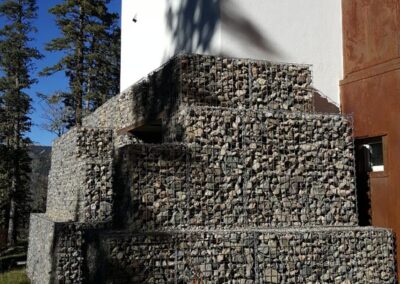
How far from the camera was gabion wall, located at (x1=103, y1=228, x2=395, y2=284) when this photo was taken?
6812 millimetres

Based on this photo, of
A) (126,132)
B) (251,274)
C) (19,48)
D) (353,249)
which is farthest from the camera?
(19,48)

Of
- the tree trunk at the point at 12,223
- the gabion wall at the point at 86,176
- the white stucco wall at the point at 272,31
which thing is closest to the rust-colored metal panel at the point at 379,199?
the white stucco wall at the point at 272,31

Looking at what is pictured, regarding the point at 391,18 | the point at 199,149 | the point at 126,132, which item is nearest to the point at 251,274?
the point at 199,149

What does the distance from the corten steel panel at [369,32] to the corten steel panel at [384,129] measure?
47 cm

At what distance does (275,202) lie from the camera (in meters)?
8.18

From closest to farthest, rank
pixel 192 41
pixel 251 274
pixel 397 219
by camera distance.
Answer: pixel 251 274
pixel 397 219
pixel 192 41

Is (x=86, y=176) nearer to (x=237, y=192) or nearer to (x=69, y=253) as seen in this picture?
(x=69, y=253)

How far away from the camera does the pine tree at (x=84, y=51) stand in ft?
83.0

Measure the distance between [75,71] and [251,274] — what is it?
68.5ft

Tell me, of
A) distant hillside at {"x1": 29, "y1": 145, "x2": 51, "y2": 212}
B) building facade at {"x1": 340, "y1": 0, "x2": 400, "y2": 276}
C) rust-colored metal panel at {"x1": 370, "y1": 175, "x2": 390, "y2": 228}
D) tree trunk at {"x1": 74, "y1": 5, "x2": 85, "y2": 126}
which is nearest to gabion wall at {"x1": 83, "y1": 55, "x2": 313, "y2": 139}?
building facade at {"x1": 340, "y1": 0, "x2": 400, "y2": 276}

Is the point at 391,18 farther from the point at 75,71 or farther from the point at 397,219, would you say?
the point at 75,71

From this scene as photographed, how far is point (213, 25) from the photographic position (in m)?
10.0

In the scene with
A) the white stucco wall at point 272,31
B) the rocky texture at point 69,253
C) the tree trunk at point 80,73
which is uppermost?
the tree trunk at point 80,73

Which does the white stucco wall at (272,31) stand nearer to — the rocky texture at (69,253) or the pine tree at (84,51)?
the rocky texture at (69,253)
